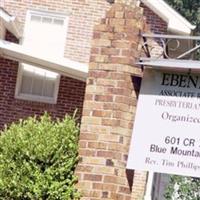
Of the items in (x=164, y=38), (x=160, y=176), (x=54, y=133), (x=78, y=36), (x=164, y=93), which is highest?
(x=78, y=36)

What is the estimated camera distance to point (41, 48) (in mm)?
17078

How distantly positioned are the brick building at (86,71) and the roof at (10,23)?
0.02 meters

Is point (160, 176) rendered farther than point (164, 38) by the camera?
Yes

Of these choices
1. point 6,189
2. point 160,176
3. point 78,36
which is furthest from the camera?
point 160,176

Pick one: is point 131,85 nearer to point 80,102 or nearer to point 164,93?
Result: point 164,93

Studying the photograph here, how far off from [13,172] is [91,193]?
11.2ft

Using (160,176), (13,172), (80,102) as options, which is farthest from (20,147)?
(160,176)

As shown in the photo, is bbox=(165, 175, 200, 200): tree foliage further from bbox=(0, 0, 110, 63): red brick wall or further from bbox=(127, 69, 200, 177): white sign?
bbox=(127, 69, 200, 177): white sign

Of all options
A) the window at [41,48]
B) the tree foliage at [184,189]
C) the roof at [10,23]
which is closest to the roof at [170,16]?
the window at [41,48]

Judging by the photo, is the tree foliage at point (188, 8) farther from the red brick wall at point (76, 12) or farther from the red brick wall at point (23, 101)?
the red brick wall at point (23, 101)

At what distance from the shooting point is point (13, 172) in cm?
916

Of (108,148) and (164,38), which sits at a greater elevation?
(164,38)

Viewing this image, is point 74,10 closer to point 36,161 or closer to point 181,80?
point 36,161

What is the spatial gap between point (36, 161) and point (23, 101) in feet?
24.0
